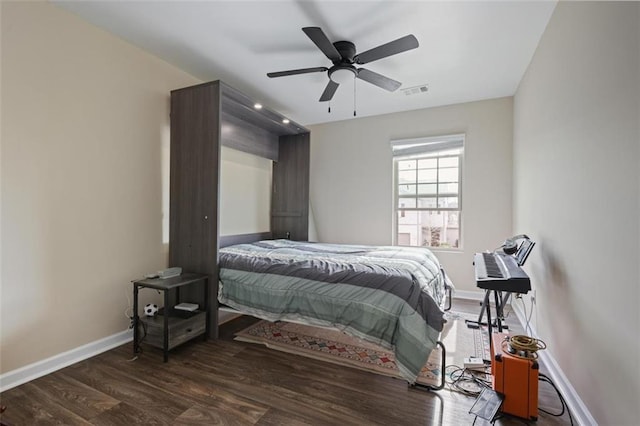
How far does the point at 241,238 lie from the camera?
13.0 feet

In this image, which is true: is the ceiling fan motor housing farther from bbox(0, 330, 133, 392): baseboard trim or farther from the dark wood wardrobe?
bbox(0, 330, 133, 392): baseboard trim

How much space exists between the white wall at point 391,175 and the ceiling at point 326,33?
0.60 meters

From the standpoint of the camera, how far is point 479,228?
13.6 feet

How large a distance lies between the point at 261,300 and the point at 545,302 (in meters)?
2.42

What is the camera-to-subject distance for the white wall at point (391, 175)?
13.3 ft

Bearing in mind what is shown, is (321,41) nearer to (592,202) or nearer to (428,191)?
(592,202)

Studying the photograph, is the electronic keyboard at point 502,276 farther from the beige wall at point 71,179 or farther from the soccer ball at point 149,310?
the beige wall at point 71,179

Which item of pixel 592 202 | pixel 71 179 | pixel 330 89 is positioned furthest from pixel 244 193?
pixel 592 202

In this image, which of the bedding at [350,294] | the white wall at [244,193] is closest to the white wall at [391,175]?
the white wall at [244,193]

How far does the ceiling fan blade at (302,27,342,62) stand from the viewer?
2039 millimetres

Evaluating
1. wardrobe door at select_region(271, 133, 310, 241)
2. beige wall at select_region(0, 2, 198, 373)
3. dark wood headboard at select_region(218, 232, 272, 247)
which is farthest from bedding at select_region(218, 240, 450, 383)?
wardrobe door at select_region(271, 133, 310, 241)

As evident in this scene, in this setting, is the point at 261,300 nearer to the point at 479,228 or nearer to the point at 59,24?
the point at 59,24

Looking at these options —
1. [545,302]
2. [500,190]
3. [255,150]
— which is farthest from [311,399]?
[500,190]

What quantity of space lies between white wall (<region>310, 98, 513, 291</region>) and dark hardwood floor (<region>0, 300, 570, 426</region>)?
7.98ft
